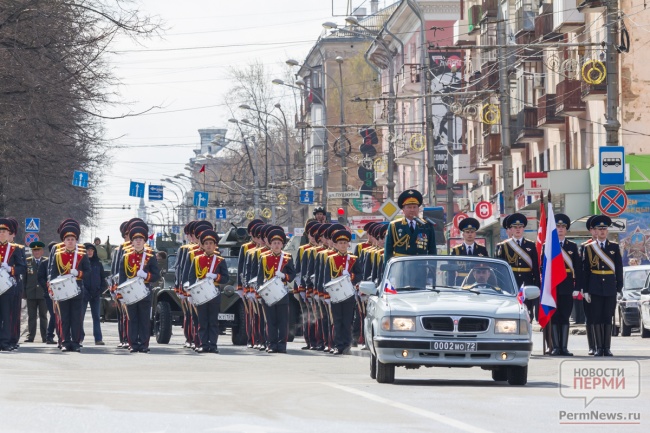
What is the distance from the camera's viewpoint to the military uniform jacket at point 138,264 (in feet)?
84.6

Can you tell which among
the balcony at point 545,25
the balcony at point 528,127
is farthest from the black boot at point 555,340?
the balcony at point 528,127

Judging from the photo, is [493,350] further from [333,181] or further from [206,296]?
[333,181]

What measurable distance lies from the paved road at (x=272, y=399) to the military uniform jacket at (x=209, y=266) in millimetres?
2940

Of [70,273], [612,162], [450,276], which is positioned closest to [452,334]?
[450,276]

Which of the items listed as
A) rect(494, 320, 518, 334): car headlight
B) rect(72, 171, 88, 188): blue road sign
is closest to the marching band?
rect(494, 320, 518, 334): car headlight

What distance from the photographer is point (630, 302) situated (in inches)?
1340

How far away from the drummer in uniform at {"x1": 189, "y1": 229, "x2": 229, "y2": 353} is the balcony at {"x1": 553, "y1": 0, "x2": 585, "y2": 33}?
1061 inches

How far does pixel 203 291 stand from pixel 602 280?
5941 millimetres

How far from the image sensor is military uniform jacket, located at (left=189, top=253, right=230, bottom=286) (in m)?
26.0

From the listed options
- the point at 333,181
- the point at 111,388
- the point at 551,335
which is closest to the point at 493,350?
the point at 111,388

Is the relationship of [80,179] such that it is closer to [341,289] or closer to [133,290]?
[133,290]

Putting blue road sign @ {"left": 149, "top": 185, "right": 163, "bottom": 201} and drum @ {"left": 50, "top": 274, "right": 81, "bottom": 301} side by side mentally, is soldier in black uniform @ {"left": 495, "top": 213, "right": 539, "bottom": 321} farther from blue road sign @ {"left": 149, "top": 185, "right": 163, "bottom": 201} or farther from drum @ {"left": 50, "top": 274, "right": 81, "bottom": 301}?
blue road sign @ {"left": 149, "top": 185, "right": 163, "bottom": 201}

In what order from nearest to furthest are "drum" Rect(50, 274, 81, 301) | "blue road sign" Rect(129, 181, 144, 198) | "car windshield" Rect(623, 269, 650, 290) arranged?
1. "drum" Rect(50, 274, 81, 301)
2. "car windshield" Rect(623, 269, 650, 290)
3. "blue road sign" Rect(129, 181, 144, 198)

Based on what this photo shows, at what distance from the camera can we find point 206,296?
2608 centimetres
